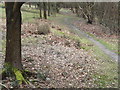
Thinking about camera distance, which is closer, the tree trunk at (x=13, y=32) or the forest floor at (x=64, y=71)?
the tree trunk at (x=13, y=32)

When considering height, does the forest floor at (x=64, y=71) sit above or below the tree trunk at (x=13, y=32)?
below

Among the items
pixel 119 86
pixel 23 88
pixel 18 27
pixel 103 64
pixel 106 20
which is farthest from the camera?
pixel 106 20

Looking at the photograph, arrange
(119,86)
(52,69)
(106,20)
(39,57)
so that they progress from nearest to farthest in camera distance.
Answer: (119,86) < (52,69) < (39,57) < (106,20)

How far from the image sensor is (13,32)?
20.7ft

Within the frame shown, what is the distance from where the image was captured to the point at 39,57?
400 inches

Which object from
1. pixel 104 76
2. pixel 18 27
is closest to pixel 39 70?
pixel 18 27

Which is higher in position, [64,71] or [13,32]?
[13,32]

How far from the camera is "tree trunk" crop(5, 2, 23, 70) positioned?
615cm

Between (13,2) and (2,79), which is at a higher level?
(13,2)

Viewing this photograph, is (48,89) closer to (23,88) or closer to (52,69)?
(23,88)

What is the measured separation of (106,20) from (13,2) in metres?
23.6

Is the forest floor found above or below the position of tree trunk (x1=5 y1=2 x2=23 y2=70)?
below

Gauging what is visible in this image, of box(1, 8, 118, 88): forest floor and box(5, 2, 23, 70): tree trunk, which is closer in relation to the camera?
box(5, 2, 23, 70): tree trunk

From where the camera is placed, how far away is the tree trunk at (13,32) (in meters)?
6.15
